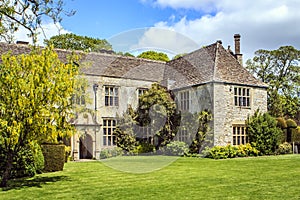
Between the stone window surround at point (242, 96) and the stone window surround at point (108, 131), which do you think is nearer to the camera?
the stone window surround at point (242, 96)

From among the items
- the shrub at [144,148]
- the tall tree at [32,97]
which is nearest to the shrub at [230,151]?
the shrub at [144,148]

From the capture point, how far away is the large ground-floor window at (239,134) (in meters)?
25.2

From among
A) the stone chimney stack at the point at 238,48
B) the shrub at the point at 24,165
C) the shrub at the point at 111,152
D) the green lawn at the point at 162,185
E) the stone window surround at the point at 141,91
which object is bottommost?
the shrub at the point at 111,152

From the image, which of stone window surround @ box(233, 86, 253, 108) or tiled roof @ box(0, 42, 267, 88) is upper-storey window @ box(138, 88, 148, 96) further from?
stone window surround @ box(233, 86, 253, 108)

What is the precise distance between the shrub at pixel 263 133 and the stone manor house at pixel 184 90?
570 mm

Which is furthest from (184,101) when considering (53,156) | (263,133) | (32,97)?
(32,97)

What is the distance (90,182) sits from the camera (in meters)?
12.4

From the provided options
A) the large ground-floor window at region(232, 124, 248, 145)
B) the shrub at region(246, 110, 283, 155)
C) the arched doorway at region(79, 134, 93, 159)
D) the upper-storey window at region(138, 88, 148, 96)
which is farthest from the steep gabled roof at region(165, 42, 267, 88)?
the arched doorway at region(79, 134, 93, 159)

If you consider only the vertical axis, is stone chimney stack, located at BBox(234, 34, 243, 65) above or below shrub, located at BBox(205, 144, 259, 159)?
above

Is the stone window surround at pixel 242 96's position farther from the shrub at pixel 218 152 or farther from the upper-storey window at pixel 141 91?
the upper-storey window at pixel 141 91

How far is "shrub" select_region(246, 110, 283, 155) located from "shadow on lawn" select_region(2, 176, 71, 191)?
Answer: 15.5 m

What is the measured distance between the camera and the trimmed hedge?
15.5m

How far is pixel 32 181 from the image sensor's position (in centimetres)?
1298

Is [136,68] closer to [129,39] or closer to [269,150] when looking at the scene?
[269,150]
